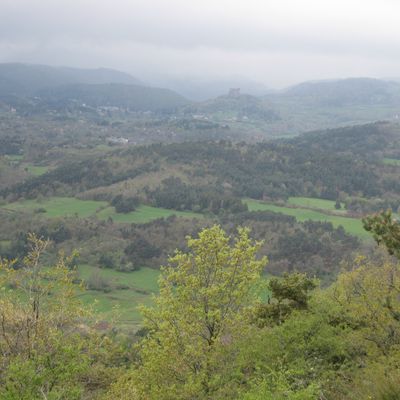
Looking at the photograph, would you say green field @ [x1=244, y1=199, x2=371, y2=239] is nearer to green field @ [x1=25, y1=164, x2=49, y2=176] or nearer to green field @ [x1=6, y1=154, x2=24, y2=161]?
green field @ [x1=25, y1=164, x2=49, y2=176]

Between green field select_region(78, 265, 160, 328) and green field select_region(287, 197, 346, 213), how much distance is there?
48.6 meters

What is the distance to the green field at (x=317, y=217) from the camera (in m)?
91.6

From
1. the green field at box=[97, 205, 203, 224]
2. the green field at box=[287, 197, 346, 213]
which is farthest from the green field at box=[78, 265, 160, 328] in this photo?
the green field at box=[287, 197, 346, 213]

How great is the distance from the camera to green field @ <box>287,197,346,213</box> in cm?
11455

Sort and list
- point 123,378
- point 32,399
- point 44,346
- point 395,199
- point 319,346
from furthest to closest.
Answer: point 395,199
point 319,346
point 123,378
point 44,346
point 32,399

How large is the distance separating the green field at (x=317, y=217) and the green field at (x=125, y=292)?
1468 inches

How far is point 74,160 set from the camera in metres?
169

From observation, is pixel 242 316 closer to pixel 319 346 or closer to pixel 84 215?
pixel 319 346

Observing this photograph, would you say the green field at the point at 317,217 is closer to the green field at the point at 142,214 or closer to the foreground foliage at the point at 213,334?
the green field at the point at 142,214

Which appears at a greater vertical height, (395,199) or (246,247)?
(246,247)

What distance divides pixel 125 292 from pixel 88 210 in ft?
142

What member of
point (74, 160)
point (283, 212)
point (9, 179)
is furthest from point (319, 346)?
point (74, 160)

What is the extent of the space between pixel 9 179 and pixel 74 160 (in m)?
32.5

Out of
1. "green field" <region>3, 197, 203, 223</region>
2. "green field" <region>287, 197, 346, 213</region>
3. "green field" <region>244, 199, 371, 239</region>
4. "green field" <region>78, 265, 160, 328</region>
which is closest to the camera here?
"green field" <region>78, 265, 160, 328</region>
